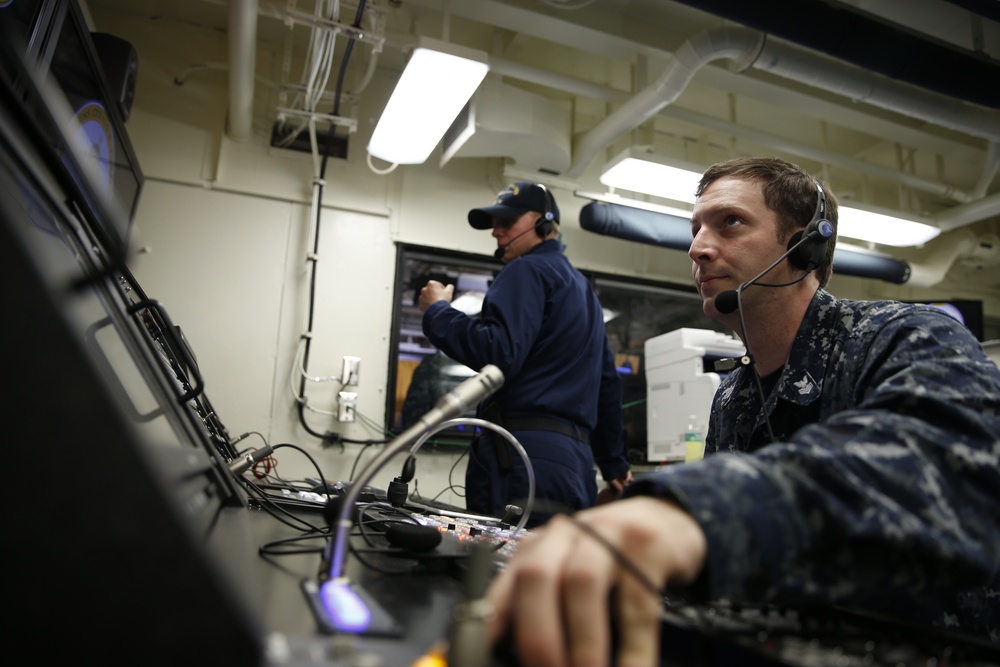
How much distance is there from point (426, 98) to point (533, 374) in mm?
1571

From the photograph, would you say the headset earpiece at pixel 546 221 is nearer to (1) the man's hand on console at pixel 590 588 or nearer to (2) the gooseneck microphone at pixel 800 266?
(2) the gooseneck microphone at pixel 800 266

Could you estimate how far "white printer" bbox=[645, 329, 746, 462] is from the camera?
3254 millimetres

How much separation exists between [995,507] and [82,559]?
0.66 meters

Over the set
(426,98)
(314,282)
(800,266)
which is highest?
(426,98)

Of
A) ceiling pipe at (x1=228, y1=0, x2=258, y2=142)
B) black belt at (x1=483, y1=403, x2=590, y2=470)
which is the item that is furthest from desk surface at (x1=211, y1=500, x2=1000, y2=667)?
ceiling pipe at (x1=228, y1=0, x2=258, y2=142)

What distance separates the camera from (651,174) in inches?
135

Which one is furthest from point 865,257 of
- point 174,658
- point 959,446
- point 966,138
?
point 174,658

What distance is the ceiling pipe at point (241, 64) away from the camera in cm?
247

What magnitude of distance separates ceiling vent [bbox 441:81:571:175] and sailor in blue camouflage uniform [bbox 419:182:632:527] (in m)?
1.41

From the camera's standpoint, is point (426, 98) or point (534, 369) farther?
point (426, 98)

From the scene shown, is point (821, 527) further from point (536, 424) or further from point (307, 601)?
point (536, 424)

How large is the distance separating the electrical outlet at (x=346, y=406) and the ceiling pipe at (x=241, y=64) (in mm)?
1545

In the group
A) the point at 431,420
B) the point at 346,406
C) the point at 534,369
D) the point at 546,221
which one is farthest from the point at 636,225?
the point at 431,420

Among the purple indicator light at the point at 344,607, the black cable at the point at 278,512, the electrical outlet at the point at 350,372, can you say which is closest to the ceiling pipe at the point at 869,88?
the electrical outlet at the point at 350,372
